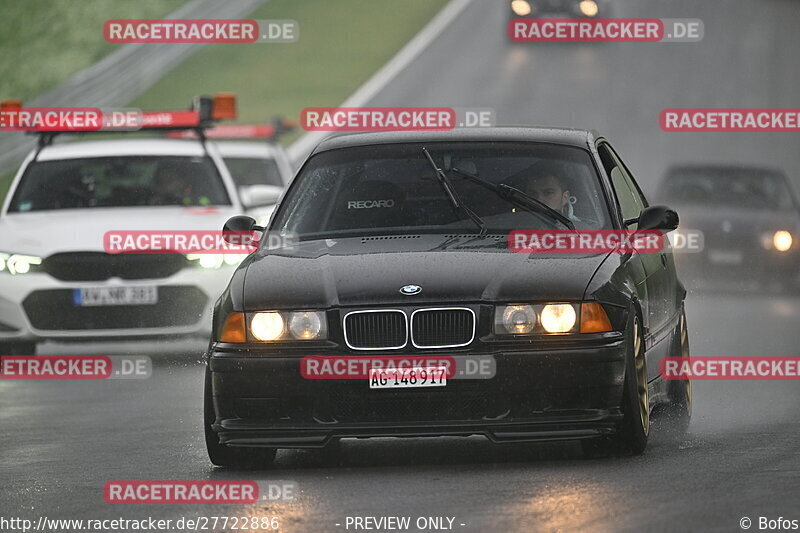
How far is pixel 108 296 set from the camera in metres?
14.3

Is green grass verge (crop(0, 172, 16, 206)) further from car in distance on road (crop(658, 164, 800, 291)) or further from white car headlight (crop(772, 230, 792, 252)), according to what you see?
white car headlight (crop(772, 230, 792, 252))

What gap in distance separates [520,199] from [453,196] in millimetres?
318

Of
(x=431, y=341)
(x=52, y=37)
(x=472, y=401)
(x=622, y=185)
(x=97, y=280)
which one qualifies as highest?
(x=52, y=37)

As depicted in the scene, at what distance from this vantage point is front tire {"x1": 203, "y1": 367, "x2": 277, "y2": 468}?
849 cm

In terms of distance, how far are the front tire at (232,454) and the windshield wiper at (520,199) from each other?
1.69m

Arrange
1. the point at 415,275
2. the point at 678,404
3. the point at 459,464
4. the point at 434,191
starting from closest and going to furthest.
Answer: the point at 415,275, the point at 459,464, the point at 434,191, the point at 678,404

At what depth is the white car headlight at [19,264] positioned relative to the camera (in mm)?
14328

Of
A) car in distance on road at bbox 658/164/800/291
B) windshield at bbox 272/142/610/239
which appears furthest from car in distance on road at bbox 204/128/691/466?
car in distance on road at bbox 658/164/800/291

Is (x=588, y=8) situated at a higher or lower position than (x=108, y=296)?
higher

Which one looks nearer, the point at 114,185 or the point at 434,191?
the point at 434,191

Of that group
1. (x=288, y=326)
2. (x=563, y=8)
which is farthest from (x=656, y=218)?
(x=563, y=8)

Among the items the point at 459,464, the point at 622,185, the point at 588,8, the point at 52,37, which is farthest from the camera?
the point at 52,37

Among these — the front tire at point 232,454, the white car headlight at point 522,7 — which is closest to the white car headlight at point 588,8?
the white car headlight at point 522,7

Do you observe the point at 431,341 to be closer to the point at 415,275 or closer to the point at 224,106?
the point at 415,275
